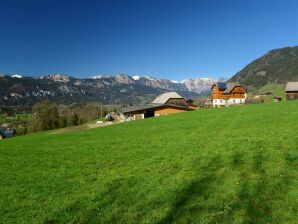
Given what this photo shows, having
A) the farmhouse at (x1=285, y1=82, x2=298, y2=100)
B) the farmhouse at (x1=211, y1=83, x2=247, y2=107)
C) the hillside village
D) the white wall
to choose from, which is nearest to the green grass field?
the hillside village

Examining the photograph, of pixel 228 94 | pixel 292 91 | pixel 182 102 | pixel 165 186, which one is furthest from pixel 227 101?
pixel 165 186

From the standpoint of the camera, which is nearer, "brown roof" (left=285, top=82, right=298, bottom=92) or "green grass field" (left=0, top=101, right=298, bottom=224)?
"green grass field" (left=0, top=101, right=298, bottom=224)

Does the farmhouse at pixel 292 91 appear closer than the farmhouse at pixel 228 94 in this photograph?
Yes

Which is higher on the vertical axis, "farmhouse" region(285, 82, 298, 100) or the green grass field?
"farmhouse" region(285, 82, 298, 100)

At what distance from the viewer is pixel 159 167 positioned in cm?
1814

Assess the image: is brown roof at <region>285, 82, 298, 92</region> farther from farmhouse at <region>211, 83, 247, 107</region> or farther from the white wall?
the white wall

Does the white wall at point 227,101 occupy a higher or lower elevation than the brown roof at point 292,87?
lower

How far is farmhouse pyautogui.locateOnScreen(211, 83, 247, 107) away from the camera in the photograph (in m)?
114

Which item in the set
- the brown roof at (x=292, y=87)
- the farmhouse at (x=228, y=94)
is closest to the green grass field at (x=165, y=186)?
the brown roof at (x=292, y=87)

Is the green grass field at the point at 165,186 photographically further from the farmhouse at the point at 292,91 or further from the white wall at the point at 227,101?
the white wall at the point at 227,101

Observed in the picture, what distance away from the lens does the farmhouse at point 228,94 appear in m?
114

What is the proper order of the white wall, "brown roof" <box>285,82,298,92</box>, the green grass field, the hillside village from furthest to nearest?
the white wall → "brown roof" <box>285,82,298,92</box> → the hillside village → the green grass field

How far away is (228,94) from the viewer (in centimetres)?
11606

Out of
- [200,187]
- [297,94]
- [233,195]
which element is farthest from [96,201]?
[297,94]
